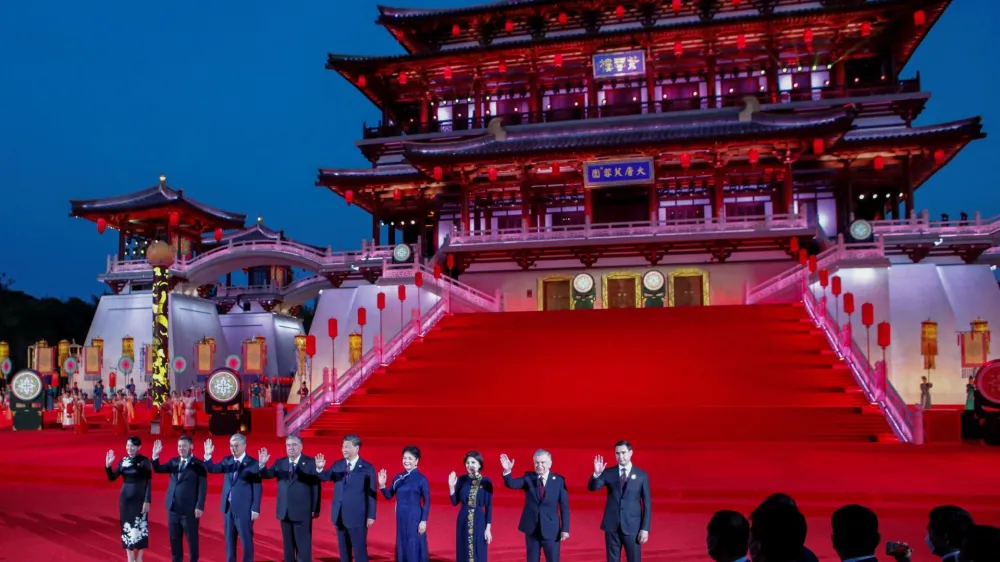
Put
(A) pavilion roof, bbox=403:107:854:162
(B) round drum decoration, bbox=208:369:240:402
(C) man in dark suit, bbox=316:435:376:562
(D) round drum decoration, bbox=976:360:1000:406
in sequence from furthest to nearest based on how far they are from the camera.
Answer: (A) pavilion roof, bbox=403:107:854:162 < (B) round drum decoration, bbox=208:369:240:402 < (D) round drum decoration, bbox=976:360:1000:406 < (C) man in dark suit, bbox=316:435:376:562

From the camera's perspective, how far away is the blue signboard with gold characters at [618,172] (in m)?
25.8

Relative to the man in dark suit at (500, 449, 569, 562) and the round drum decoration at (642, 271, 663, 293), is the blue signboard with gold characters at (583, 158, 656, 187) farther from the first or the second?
the man in dark suit at (500, 449, 569, 562)

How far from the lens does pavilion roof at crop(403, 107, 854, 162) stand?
23844 millimetres

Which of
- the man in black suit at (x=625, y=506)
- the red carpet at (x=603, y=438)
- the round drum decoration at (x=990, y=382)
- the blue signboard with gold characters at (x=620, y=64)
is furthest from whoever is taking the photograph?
the blue signboard with gold characters at (x=620, y=64)

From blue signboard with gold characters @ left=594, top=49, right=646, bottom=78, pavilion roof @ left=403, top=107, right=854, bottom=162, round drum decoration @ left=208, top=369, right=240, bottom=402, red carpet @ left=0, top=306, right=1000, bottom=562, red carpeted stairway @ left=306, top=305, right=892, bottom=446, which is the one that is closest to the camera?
red carpet @ left=0, top=306, right=1000, bottom=562

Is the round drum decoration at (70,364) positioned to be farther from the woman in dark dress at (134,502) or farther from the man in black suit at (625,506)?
the man in black suit at (625,506)

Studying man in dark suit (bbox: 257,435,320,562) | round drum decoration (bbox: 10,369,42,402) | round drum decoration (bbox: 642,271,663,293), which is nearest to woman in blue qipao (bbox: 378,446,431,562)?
man in dark suit (bbox: 257,435,320,562)

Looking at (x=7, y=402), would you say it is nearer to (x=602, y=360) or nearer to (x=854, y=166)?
(x=602, y=360)

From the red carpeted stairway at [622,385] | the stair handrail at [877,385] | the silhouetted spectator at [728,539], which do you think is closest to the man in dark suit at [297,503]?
the silhouetted spectator at [728,539]

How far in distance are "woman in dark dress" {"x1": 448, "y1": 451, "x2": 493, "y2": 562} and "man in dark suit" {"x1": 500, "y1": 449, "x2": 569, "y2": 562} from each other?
0.22 metres

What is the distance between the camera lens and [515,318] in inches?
858

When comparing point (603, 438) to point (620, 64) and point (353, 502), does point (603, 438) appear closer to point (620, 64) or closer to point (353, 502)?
point (353, 502)

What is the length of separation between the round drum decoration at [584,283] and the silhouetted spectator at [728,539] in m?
23.4

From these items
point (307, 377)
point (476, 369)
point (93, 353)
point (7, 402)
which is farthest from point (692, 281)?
point (7, 402)
